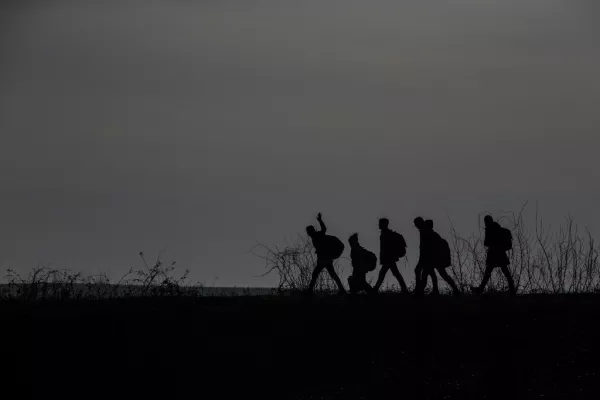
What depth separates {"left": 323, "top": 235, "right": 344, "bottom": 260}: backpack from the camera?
21.8m

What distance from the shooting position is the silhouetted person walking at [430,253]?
21656 millimetres

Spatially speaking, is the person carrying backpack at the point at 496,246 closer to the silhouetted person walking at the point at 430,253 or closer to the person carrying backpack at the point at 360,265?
the silhouetted person walking at the point at 430,253

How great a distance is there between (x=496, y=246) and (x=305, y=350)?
18.4ft

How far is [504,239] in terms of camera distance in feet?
71.5

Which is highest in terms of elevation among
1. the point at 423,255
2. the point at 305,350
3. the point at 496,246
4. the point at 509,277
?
the point at 496,246

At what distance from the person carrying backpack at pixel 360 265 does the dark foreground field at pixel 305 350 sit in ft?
6.31

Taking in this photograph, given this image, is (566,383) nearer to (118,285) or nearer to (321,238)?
(321,238)

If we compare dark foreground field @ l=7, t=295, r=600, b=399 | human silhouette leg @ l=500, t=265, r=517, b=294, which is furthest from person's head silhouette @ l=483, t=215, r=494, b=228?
dark foreground field @ l=7, t=295, r=600, b=399

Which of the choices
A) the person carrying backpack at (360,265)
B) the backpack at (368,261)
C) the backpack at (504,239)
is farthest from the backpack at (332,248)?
the backpack at (504,239)

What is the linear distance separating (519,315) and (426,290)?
5.17m

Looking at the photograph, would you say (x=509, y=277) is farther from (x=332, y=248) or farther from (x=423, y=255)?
(x=332, y=248)

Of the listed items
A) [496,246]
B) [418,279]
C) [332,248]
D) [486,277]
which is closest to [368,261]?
[332,248]

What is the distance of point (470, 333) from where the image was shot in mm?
18500

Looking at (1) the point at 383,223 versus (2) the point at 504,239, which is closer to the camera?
(2) the point at 504,239
